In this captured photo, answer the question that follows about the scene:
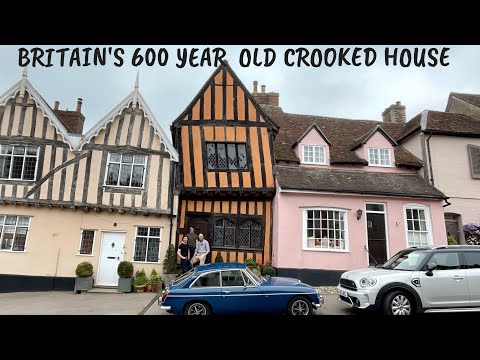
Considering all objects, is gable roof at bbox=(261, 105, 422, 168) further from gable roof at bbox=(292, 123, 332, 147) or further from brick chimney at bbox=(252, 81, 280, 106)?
brick chimney at bbox=(252, 81, 280, 106)

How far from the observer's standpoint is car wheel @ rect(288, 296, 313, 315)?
704 centimetres

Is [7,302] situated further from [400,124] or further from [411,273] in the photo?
[400,124]

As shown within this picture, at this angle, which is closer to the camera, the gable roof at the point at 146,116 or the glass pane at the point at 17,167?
the glass pane at the point at 17,167

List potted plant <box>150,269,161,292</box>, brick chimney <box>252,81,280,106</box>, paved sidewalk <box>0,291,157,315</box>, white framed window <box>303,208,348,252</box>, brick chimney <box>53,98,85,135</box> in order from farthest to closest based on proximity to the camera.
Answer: brick chimney <box>252,81,280,106</box>, brick chimney <box>53,98,85,135</box>, white framed window <box>303,208,348,252</box>, potted plant <box>150,269,161,292</box>, paved sidewalk <box>0,291,157,315</box>

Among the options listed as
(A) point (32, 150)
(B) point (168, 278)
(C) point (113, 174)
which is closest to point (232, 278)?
(B) point (168, 278)

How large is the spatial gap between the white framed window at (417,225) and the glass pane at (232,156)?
21.8ft

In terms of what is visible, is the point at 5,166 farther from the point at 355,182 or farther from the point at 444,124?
the point at 444,124

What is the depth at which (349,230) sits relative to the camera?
11.6 metres

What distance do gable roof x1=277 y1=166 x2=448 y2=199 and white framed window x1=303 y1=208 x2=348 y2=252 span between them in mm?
865

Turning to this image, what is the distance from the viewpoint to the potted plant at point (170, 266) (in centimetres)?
1111

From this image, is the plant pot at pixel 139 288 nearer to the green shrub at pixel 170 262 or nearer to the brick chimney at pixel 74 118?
the green shrub at pixel 170 262

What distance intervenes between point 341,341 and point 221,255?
11.1m

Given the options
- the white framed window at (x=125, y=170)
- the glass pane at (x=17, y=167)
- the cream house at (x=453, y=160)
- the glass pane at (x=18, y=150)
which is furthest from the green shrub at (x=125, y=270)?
the cream house at (x=453, y=160)

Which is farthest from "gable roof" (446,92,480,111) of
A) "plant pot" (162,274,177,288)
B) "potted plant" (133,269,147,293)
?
"potted plant" (133,269,147,293)
